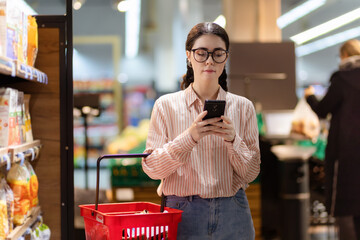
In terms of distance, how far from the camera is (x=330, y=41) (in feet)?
50.0

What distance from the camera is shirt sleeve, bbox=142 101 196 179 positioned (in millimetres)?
1936

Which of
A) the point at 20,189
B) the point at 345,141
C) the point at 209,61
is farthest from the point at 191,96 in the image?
the point at 345,141

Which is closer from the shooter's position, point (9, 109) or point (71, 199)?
point (9, 109)

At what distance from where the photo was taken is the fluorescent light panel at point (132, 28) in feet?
35.8

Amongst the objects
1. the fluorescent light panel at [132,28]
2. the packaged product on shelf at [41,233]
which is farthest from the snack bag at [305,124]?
the fluorescent light panel at [132,28]

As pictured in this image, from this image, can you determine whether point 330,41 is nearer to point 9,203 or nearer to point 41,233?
point 41,233

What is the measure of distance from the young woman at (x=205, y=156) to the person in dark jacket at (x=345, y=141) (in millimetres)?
2219

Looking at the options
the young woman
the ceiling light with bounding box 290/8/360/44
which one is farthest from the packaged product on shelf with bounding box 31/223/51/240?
the ceiling light with bounding box 290/8/360/44

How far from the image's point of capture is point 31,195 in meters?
2.84

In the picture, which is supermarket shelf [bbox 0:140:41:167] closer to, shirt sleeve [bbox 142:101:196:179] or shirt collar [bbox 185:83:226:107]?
shirt sleeve [bbox 142:101:196:179]

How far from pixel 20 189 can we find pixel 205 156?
1164mm

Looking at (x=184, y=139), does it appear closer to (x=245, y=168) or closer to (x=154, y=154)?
(x=154, y=154)

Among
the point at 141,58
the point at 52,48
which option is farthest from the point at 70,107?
the point at 141,58

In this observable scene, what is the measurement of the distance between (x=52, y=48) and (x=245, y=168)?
1621 mm
